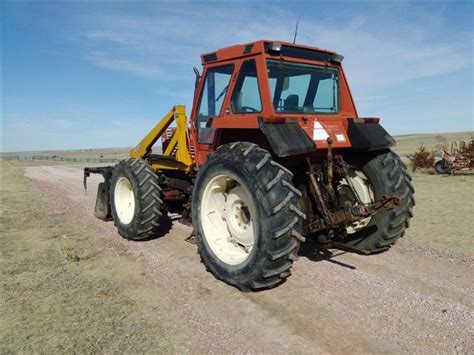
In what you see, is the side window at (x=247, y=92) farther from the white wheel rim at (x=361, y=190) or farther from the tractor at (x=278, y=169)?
the white wheel rim at (x=361, y=190)

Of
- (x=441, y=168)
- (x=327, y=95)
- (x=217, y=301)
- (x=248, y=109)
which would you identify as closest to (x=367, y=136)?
(x=327, y=95)

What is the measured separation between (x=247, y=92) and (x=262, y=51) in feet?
1.80

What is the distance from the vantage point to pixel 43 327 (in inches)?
133

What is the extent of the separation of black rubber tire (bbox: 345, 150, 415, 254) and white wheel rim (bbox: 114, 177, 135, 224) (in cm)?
384

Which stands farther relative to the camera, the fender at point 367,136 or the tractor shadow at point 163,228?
the tractor shadow at point 163,228

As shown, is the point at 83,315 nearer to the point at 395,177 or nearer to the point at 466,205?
the point at 395,177

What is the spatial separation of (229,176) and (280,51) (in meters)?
1.73

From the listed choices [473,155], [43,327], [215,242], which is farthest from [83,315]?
[473,155]

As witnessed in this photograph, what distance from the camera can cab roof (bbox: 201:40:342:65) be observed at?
14.8 ft

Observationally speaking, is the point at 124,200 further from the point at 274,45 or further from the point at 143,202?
the point at 274,45

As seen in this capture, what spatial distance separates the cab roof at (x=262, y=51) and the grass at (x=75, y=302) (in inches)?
117

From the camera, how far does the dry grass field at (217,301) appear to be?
3.16 m

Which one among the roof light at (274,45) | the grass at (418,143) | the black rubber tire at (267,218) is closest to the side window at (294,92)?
the roof light at (274,45)

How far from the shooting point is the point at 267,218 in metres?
3.71
